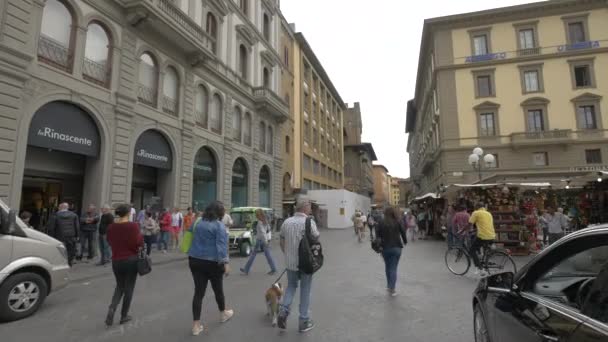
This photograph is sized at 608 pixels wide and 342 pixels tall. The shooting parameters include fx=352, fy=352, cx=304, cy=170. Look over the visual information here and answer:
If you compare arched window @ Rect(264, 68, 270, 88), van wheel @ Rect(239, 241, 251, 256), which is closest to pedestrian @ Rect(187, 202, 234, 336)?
van wheel @ Rect(239, 241, 251, 256)

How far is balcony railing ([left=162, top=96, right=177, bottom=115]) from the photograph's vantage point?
57.7 ft

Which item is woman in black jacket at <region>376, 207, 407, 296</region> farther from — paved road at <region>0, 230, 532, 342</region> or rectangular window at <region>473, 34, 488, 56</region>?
rectangular window at <region>473, 34, 488, 56</region>

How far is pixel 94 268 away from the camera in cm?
1006

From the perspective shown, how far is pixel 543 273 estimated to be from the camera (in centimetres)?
270

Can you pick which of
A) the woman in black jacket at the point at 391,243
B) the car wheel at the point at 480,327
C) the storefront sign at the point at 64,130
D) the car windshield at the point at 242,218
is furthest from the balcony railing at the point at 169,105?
the car wheel at the point at 480,327

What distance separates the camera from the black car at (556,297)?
6.51 ft

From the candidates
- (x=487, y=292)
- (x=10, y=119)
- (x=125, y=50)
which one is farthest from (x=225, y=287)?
(x=125, y=50)

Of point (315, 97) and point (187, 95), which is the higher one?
point (315, 97)

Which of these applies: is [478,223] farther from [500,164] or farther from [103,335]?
[500,164]

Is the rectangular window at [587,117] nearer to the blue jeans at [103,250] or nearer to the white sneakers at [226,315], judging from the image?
the white sneakers at [226,315]

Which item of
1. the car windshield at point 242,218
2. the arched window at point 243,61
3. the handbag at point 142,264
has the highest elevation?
the arched window at point 243,61

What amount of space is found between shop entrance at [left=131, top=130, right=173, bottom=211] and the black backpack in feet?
43.0

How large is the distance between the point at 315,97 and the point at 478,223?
129ft

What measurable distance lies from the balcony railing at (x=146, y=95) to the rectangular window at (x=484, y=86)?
92.8 feet
